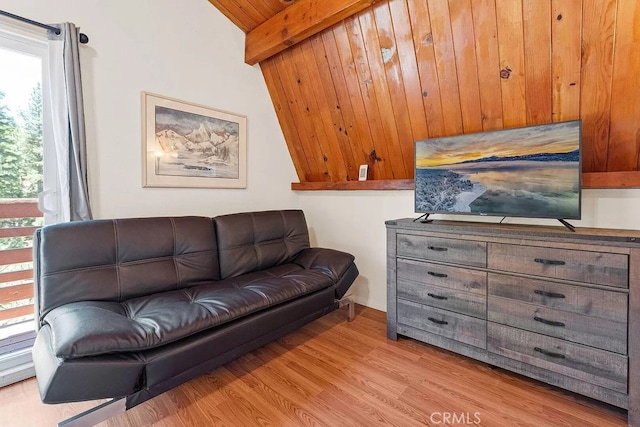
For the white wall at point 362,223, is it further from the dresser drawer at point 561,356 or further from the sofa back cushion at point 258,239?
the dresser drawer at point 561,356

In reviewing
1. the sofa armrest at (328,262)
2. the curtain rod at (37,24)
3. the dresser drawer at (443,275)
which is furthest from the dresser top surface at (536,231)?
the curtain rod at (37,24)

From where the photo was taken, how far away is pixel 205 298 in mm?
1720

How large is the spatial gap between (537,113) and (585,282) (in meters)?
1.03

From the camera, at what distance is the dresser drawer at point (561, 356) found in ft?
4.59

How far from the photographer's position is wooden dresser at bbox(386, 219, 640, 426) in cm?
139

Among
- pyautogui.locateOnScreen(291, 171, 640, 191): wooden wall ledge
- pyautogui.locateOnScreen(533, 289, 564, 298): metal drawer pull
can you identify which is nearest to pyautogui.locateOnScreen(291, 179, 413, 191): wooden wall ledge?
pyautogui.locateOnScreen(291, 171, 640, 191): wooden wall ledge

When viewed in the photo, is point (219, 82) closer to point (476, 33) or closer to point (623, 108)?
point (476, 33)

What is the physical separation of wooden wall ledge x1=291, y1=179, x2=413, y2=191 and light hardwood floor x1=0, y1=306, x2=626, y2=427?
1297 mm

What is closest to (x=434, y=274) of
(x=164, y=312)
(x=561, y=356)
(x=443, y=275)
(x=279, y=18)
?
(x=443, y=275)

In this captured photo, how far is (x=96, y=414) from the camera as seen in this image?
1.19 meters

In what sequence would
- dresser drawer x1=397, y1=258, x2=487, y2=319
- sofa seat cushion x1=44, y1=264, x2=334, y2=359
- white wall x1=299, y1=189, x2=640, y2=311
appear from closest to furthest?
sofa seat cushion x1=44, y1=264, x2=334, y2=359
dresser drawer x1=397, y1=258, x2=487, y2=319
white wall x1=299, y1=189, x2=640, y2=311

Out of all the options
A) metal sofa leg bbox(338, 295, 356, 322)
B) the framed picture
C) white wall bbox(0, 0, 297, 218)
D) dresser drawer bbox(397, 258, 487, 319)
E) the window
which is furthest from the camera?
metal sofa leg bbox(338, 295, 356, 322)

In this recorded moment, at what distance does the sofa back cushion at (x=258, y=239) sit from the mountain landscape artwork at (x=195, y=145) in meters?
0.52

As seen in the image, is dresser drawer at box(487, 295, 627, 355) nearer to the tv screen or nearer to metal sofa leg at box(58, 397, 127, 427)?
the tv screen
